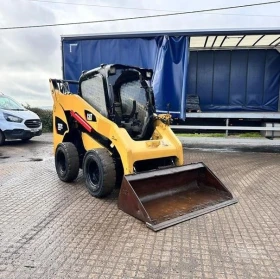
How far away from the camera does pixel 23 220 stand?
361cm

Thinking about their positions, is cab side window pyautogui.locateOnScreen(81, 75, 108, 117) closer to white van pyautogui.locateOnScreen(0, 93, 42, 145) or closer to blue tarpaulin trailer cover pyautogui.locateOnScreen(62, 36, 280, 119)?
blue tarpaulin trailer cover pyautogui.locateOnScreen(62, 36, 280, 119)

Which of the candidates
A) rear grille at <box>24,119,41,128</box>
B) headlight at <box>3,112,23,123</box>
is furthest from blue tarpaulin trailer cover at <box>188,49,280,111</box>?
headlight at <box>3,112,23,123</box>

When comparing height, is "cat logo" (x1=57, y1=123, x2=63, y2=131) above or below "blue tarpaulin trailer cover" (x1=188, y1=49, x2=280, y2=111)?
below

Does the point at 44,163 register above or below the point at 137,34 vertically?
below

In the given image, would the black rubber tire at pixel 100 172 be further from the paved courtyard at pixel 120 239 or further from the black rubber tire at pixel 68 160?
the black rubber tire at pixel 68 160

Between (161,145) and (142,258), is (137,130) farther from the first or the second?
(142,258)

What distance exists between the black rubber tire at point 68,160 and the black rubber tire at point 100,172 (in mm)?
534

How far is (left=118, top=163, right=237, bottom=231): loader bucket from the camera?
3.54 metres

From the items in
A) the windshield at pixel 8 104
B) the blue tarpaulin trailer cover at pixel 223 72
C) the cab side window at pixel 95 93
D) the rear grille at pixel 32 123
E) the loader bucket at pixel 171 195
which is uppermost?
the blue tarpaulin trailer cover at pixel 223 72

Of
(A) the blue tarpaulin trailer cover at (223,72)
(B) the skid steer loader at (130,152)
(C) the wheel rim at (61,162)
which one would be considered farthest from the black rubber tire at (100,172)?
(A) the blue tarpaulin trailer cover at (223,72)

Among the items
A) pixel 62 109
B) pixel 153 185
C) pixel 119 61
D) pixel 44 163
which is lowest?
pixel 44 163

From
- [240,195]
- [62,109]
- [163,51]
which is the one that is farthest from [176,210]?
[163,51]

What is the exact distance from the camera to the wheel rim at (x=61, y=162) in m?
5.37

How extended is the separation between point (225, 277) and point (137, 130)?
292 centimetres
